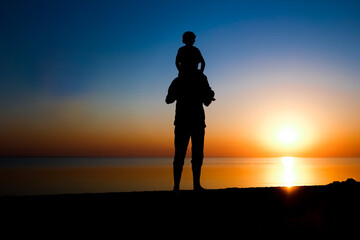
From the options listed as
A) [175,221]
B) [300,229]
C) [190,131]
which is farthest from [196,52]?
[300,229]

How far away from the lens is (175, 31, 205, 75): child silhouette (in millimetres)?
6145

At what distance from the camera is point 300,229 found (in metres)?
3.50

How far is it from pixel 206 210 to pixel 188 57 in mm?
2998

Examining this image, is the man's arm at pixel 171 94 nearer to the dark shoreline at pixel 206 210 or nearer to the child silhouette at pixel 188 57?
the child silhouette at pixel 188 57

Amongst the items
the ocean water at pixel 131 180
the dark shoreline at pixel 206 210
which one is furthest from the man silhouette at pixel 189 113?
the ocean water at pixel 131 180

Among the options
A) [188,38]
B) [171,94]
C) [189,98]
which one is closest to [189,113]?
[189,98]

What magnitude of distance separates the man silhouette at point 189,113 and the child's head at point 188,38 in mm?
547

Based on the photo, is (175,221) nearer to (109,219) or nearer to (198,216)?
(198,216)

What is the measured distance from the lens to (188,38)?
6211 millimetres

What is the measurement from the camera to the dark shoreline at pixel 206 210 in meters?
3.71

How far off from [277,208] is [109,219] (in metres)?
2.51

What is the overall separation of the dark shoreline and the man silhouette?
760 millimetres

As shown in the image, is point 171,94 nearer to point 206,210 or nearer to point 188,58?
point 188,58

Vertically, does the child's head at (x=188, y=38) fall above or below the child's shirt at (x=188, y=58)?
above
